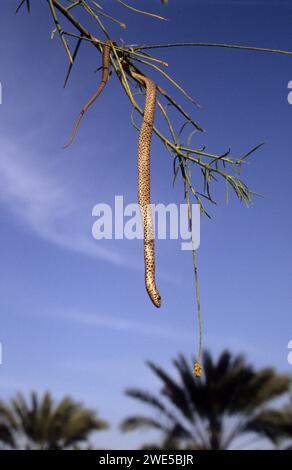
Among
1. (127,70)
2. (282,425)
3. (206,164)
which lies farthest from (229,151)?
(282,425)

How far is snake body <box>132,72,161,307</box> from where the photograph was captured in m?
1.04

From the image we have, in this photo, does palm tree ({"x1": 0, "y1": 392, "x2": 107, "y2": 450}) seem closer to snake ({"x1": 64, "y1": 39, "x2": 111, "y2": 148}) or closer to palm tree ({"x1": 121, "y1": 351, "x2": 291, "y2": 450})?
palm tree ({"x1": 121, "y1": 351, "x2": 291, "y2": 450})

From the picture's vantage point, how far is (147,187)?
45.1 inches

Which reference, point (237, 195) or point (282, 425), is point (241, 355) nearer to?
point (282, 425)

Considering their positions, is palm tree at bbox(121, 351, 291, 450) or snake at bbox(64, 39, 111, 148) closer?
snake at bbox(64, 39, 111, 148)

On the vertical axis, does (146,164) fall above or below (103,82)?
below

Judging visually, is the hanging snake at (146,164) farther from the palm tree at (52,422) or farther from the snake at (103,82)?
the palm tree at (52,422)

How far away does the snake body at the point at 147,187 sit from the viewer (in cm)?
104

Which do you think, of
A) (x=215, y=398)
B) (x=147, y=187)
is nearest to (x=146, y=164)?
(x=147, y=187)

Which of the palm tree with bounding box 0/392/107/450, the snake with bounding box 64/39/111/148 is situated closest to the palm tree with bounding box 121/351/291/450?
the palm tree with bounding box 0/392/107/450

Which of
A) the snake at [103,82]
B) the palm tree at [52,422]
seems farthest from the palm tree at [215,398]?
the snake at [103,82]

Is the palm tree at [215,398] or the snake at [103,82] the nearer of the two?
the snake at [103,82]

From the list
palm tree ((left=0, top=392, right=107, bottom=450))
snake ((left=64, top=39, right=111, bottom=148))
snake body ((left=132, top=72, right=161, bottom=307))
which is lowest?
snake body ((left=132, top=72, right=161, bottom=307))

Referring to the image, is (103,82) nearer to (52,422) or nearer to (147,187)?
(147,187)
